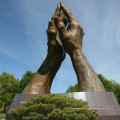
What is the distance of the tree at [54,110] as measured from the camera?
5.09 m

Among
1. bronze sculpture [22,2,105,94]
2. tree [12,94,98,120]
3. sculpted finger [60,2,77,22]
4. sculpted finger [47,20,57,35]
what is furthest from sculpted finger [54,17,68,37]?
tree [12,94,98,120]

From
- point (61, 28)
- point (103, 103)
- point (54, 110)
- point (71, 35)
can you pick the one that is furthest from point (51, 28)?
point (54, 110)

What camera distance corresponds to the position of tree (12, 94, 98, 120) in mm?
5090

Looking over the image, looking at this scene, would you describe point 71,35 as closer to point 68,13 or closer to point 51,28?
point 51,28

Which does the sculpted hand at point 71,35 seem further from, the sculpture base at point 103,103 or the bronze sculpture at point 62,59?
the sculpture base at point 103,103

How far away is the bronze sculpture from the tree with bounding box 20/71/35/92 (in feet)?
76.7

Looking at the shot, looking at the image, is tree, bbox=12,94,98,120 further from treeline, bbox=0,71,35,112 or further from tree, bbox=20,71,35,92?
treeline, bbox=0,71,35,112

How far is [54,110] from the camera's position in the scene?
17.0ft

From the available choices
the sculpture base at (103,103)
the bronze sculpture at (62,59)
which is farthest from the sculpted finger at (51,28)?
the sculpture base at (103,103)

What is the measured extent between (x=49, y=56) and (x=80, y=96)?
4750mm

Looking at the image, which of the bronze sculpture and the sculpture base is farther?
the bronze sculpture

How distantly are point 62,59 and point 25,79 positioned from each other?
2384 cm

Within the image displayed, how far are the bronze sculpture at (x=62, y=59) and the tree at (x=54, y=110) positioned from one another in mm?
3508

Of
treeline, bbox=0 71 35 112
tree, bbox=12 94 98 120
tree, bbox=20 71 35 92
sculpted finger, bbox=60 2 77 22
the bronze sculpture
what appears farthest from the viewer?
treeline, bbox=0 71 35 112
